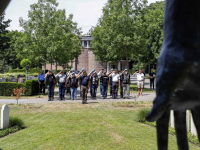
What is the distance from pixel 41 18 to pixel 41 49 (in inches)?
142

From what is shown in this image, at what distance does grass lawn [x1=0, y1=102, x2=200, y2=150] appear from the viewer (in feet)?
20.5

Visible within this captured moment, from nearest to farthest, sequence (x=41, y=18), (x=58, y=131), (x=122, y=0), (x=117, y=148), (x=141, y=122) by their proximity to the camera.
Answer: (x=117, y=148)
(x=58, y=131)
(x=141, y=122)
(x=41, y=18)
(x=122, y=0)

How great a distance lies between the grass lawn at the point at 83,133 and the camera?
6.26m

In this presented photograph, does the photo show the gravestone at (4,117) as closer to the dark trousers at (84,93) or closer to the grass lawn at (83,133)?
the grass lawn at (83,133)

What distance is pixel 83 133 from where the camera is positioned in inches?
284

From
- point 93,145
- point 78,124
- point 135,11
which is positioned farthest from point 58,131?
point 135,11

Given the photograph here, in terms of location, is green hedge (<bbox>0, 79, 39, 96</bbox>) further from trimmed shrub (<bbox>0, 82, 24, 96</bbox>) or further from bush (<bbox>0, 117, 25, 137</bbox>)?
bush (<bbox>0, 117, 25, 137</bbox>)

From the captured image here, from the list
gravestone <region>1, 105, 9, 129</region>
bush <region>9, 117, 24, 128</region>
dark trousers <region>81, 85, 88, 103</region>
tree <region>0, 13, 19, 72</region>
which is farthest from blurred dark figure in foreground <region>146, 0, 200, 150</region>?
tree <region>0, 13, 19, 72</region>

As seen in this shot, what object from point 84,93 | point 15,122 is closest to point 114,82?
point 84,93

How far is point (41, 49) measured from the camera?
58.0 feet

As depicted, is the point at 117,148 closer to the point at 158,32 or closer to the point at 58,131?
the point at 58,131

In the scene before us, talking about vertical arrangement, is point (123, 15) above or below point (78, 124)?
above

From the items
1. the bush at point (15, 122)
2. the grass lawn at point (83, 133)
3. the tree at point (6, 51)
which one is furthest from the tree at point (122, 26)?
the tree at point (6, 51)

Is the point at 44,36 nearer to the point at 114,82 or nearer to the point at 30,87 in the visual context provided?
the point at 30,87
